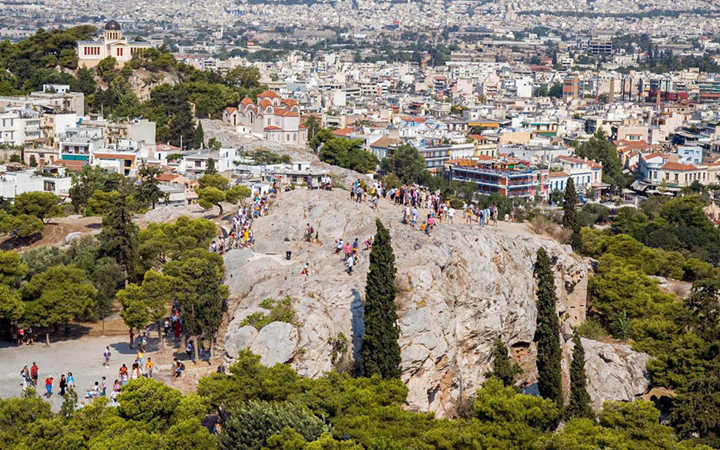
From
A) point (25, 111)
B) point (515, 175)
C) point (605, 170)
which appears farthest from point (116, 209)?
point (605, 170)

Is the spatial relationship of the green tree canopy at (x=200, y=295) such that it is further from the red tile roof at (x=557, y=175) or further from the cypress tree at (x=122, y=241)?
the red tile roof at (x=557, y=175)

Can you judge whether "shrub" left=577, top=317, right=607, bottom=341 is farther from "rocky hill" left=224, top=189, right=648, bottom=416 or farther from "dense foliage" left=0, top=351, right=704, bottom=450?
"dense foliage" left=0, top=351, right=704, bottom=450

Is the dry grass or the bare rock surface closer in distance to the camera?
the bare rock surface

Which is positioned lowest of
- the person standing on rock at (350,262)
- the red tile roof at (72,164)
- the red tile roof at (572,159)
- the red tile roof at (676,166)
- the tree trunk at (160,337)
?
the red tile roof at (676,166)

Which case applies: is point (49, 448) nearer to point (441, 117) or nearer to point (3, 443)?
point (3, 443)

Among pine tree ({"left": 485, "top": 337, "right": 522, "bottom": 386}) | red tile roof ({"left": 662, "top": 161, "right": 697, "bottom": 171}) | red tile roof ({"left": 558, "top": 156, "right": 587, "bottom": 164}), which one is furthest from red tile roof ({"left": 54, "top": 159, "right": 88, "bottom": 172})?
red tile roof ({"left": 662, "top": 161, "right": 697, "bottom": 171})

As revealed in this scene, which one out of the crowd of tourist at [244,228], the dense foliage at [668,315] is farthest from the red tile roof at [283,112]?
the crowd of tourist at [244,228]
